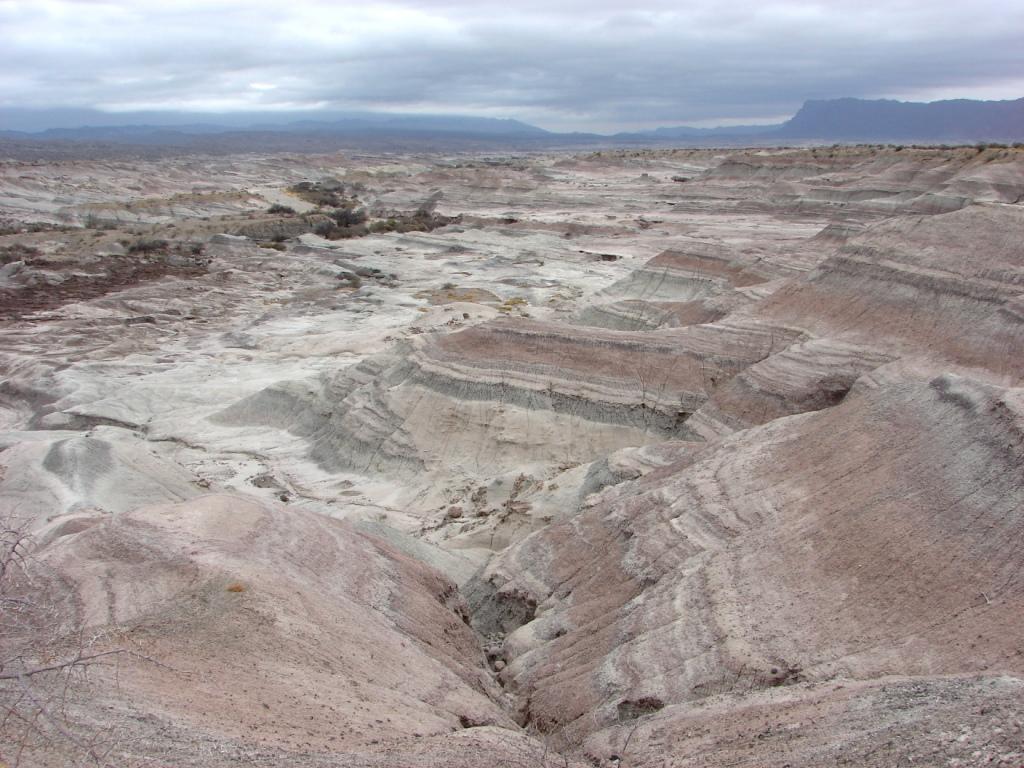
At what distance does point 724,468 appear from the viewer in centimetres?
1057

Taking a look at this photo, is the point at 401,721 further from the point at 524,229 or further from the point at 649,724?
the point at 524,229

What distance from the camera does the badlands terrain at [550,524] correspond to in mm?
6031

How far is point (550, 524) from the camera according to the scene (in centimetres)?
1232

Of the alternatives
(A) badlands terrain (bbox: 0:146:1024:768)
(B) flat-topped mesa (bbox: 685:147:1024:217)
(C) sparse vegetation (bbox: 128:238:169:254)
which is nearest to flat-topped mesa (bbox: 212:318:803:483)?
(A) badlands terrain (bbox: 0:146:1024:768)

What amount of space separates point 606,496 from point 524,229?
42212 millimetres

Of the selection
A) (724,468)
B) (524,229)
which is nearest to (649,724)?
(724,468)

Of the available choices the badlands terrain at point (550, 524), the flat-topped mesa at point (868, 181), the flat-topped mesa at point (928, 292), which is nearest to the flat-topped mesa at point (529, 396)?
the badlands terrain at point (550, 524)

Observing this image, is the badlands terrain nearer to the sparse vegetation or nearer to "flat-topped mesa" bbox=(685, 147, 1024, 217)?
"flat-topped mesa" bbox=(685, 147, 1024, 217)

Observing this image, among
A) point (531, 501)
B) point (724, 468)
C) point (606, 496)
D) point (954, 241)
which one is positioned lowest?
point (531, 501)

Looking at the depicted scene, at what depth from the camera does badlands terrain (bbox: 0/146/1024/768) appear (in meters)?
6.03

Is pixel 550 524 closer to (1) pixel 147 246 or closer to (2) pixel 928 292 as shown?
(2) pixel 928 292

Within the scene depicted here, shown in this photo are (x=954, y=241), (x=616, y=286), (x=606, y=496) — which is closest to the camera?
(x=606, y=496)

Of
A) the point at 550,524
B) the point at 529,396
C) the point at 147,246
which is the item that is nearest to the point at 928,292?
the point at 529,396

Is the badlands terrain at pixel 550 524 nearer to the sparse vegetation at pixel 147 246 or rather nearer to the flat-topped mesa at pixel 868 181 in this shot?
the flat-topped mesa at pixel 868 181
